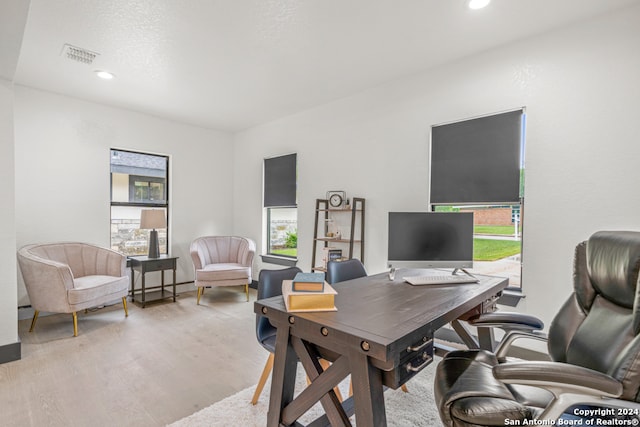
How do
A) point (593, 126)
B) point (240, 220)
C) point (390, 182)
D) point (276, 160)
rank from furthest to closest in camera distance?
point (240, 220)
point (276, 160)
point (390, 182)
point (593, 126)

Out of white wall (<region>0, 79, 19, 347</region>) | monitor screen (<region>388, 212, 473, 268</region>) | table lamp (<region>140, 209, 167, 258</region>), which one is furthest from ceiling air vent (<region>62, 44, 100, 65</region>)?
monitor screen (<region>388, 212, 473, 268</region>)

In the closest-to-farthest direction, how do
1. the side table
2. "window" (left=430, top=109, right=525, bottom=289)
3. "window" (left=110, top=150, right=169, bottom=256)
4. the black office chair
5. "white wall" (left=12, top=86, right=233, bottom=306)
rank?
the black office chair
"window" (left=430, top=109, right=525, bottom=289)
"white wall" (left=12, top=86, right=233, bottom=306)
the side table
"window" (left=110, top=150, right=169, bottom=256)

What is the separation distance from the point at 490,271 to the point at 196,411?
8.85ft

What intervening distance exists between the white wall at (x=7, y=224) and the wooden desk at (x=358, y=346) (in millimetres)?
2544

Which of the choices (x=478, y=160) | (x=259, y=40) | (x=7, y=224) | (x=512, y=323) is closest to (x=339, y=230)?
(x=478, y=160)

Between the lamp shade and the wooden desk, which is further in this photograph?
the lamp shade

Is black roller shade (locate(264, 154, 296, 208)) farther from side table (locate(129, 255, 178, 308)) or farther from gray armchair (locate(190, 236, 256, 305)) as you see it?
side table (locate(129, 255, 178, 308))

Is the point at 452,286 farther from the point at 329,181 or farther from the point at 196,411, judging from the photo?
the point at 329,181

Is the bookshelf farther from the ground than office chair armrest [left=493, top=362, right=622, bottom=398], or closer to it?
farther from the ground

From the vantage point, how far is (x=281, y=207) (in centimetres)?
498

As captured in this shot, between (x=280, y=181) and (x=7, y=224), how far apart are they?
311 centimetres

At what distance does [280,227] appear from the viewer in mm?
5094

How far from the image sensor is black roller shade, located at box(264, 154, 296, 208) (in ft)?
15.5

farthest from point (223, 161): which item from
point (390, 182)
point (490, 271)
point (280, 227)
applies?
point (490, 271)
